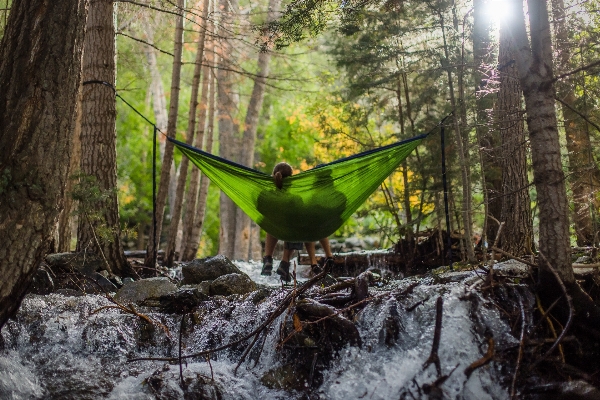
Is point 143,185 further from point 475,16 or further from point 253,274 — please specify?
point 475,16

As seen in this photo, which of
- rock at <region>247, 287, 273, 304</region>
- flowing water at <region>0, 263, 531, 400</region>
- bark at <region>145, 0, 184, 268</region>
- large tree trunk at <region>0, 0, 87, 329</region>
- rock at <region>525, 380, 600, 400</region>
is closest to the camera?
rock at <region>525, 380, 600, 400</region>

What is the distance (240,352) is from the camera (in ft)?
10.6

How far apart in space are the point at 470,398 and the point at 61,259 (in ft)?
10.3

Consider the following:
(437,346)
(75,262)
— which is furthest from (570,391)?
(75,262)

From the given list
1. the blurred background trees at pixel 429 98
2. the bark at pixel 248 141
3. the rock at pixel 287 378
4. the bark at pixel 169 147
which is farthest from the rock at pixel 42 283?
the bark at pixel 248 141

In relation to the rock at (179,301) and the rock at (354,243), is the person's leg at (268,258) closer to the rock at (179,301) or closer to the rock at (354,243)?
the rock at (179,301)

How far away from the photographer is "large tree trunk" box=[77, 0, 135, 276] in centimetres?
468

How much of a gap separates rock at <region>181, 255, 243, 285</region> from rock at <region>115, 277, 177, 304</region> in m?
0.86

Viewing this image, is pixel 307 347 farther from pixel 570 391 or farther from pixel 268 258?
pixel 268 258

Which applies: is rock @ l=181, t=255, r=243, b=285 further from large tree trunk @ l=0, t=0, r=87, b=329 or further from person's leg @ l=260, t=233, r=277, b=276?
large tree trunk @ l=0, t=0, r=87, b=329

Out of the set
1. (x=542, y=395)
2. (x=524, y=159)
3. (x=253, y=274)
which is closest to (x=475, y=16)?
(x=524, y=159)

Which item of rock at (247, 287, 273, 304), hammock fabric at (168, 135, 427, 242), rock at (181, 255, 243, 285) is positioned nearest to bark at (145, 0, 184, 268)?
rock at (181, 255, 243, 285)

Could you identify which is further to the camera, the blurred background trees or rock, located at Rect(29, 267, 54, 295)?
the blurred background trees

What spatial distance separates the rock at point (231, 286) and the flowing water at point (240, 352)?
0.49m
